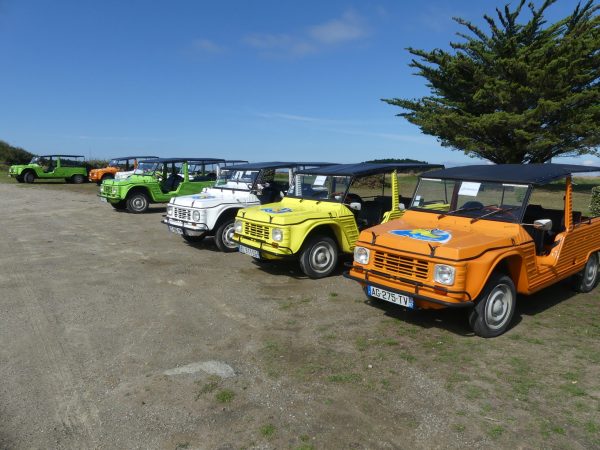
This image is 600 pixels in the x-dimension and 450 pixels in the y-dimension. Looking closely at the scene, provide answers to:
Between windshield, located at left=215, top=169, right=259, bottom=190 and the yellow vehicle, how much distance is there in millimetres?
1639

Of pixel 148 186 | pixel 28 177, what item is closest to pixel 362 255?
pixel 148 186

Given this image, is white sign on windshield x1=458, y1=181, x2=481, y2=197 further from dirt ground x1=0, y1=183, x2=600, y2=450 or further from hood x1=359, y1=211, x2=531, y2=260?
dirt ground x1=0, y1=183, x2=600, y2=450

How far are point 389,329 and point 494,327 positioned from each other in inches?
45.8

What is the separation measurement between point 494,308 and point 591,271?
2917 millimetres

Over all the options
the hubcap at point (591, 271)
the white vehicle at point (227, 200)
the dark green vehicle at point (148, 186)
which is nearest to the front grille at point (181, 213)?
the white vehicle at point (227, 200)

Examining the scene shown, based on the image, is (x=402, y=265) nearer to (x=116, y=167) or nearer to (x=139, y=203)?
(x=139, y=203)

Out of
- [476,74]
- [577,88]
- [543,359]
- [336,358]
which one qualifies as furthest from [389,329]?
[577,88]

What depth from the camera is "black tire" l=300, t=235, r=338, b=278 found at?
283 inches

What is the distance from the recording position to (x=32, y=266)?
8.09 m

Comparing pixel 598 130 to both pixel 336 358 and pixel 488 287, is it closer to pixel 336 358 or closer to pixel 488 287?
pixel 488 287

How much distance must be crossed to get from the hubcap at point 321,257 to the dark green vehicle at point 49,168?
25.4 meters

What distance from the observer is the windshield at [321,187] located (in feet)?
25.7

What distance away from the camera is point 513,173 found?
5.77 metres

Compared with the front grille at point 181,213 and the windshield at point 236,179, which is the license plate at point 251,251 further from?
the windshield at point 236,179
